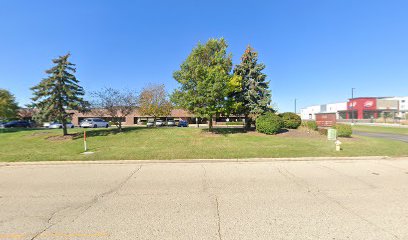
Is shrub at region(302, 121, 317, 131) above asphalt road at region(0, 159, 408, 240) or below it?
above

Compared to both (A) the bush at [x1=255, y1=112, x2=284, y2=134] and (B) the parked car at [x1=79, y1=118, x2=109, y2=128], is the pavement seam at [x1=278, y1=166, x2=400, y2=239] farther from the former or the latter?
(B) the parked car at [x1=79, y1=118, x2=109, y2=128]

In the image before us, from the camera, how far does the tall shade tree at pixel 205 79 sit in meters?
14.4

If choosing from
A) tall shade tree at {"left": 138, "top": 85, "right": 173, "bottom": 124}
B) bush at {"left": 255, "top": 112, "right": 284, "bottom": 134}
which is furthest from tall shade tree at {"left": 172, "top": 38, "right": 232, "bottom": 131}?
tall shade tree at {"left": 138, "top": 85, "right": 173, "bottom": 124}

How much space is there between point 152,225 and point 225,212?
1364 mm

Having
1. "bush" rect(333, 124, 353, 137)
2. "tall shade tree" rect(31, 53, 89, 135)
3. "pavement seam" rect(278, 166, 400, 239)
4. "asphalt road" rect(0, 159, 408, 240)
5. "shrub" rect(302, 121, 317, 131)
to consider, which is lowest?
"pavement seam" rect(278, 166, 400, 239)

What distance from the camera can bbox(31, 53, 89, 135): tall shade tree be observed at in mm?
14133

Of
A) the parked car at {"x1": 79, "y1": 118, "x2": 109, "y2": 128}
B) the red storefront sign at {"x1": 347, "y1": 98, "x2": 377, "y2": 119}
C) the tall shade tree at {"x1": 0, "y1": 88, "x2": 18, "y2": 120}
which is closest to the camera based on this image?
the tall shade tree at {"x1": 0, "y1": 88, "x2": 18, "y2": 120}

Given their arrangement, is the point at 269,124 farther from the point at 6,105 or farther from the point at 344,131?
the point at 6,105

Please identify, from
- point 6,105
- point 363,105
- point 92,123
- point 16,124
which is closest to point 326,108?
point 363,105

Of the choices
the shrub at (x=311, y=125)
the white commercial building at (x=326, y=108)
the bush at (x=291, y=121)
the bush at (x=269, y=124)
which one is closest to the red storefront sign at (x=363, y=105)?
the white commercial building at (x=326, y=108)

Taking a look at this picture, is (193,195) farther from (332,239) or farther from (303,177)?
(303,177)

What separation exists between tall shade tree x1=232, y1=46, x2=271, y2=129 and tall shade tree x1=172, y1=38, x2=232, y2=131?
2.04 m

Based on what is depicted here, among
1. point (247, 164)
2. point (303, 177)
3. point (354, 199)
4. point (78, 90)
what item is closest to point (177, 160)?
point (247, 164)

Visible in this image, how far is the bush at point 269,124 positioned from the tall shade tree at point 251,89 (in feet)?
3.08
